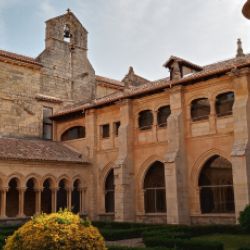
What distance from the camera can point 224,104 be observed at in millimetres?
22250

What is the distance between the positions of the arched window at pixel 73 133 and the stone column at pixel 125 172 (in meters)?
5.16

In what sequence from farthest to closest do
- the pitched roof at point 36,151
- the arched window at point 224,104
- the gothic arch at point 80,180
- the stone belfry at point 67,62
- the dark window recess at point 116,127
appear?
the stone belfry at point 67,62 < the dark window recess at point 116,127 < the gothic arch at point 80,180 < the pitched roof at point 36,151 < the arched window at point 224,104

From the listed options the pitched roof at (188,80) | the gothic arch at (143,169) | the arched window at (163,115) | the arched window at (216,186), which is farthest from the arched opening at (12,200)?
the arched window at (216,186)

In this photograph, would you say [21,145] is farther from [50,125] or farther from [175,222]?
[175,222]

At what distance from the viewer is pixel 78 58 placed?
35.1 meters

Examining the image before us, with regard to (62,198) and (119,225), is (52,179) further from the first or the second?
(119,225)

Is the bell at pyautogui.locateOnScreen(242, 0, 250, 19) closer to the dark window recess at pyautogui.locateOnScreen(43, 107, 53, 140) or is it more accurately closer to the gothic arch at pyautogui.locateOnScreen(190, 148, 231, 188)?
the gothic arch at pyautogui.locateOnScreen(190, 148, 231, 188)

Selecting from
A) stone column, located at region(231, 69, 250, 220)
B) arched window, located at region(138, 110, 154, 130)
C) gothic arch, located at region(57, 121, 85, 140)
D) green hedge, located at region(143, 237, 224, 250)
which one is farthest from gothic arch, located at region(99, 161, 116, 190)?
green hedge, located at region(143, 237, 224, 250)

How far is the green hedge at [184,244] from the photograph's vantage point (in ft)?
43.2

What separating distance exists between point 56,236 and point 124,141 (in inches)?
702

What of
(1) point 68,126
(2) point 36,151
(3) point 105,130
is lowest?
(2) point 36,151

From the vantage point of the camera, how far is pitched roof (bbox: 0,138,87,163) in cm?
2458

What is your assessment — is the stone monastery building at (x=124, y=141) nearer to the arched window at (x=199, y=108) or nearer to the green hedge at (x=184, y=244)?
the arched window at (x=199, y=108)

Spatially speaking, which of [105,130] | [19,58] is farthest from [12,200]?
[19,58]
